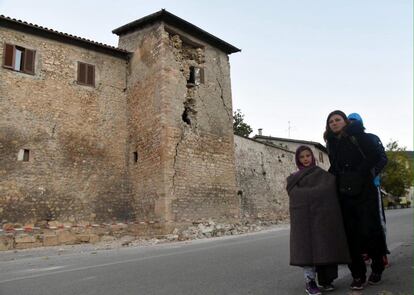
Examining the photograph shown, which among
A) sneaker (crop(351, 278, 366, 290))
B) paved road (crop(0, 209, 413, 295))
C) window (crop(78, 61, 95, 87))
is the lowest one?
paved road (crop(0, 209, 413, 295))

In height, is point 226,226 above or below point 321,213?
below

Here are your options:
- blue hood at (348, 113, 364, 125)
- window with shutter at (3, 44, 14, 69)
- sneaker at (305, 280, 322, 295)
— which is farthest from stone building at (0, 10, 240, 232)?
sneaker at (305, 280, 322, 295)

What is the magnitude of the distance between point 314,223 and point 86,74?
Answer: 1357cm

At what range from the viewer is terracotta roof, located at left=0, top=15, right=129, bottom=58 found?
13905mm

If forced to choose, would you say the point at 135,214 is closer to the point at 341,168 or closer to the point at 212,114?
the point at 212,114

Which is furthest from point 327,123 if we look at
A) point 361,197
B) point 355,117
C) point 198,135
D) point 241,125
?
point 241,125

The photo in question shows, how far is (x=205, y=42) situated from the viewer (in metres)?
17.3

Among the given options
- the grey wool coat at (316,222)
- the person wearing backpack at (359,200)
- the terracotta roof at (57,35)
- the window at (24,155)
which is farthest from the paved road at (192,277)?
the terracotta roof at (57,35)

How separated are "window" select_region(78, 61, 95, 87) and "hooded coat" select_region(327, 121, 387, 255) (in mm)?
13234

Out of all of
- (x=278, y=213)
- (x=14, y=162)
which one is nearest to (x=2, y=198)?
(x=14, y=162)

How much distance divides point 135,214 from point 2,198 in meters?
4.61

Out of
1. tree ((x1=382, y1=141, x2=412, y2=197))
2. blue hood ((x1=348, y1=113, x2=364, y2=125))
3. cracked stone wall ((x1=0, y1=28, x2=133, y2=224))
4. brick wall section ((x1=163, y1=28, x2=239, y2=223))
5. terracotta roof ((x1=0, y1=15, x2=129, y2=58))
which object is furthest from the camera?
tree ((x1=382, y1=141, x2=412, y2=197))

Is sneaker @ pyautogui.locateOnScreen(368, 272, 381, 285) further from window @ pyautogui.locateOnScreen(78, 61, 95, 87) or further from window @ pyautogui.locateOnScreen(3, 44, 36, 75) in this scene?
window @ pyautogui.locateOnScreen(78, 61, 95, 87)

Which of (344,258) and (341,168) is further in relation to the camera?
(341,168)
